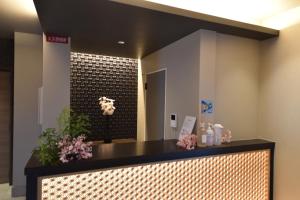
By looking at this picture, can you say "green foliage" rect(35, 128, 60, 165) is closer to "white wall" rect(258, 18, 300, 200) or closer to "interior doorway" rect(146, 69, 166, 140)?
"interior doorway" rect(146, 69, 166, 140)

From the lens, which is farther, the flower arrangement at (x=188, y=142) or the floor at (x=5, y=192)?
the floor at (x=5, y=192)

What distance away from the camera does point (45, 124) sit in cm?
280

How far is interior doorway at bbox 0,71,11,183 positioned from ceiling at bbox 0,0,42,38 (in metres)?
0.74

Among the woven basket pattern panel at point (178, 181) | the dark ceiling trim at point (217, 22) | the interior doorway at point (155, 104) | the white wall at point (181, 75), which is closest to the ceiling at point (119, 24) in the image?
the dark ceiling trim at point (217, 22)

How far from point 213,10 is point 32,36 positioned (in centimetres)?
259

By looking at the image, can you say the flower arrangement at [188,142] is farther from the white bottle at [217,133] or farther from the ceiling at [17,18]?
the ceiling at [17,18]

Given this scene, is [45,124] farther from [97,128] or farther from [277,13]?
[277,13]

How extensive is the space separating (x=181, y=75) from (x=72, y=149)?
5.62ft

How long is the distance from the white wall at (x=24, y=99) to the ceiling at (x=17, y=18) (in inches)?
7.7

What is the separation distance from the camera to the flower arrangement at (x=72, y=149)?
70.8 inches

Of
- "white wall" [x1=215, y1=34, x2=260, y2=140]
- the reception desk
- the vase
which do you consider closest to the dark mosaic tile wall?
the vase

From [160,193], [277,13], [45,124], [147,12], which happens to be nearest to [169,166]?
[160,193]

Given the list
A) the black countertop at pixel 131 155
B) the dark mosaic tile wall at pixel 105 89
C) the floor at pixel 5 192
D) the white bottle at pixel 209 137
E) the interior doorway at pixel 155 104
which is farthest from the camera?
the dark mosaic tile wall at pixel 105 89

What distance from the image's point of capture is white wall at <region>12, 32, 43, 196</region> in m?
3.38
